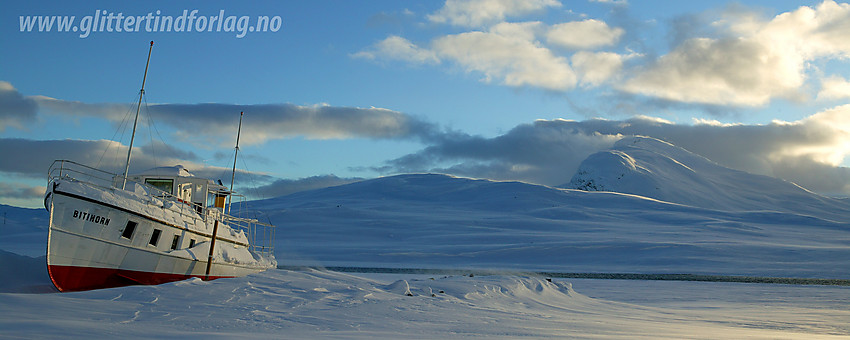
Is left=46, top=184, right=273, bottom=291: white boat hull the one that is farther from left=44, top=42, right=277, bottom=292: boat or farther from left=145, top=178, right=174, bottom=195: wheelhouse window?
left=145, top=178, right=174, bottom=195: wheelhouse window

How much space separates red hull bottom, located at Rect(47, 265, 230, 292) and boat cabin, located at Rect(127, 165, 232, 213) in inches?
178

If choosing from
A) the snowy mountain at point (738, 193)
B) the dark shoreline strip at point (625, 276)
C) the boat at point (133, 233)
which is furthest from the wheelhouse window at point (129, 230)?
the snowy mountain at point (738, 193)

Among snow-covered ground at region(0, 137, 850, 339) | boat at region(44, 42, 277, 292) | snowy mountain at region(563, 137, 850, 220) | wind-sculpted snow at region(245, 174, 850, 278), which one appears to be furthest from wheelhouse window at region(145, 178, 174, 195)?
snowy mountain at region(563, 137, 850, 220)

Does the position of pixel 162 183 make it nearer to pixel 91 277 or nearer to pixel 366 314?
pixel 91 277

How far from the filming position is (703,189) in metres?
180

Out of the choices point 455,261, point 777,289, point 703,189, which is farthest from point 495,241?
point 703,189

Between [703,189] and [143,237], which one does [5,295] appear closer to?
[143,237]

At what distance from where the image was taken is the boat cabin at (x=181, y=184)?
2477cm

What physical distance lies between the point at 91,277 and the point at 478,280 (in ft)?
40.2

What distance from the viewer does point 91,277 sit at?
18.5 m

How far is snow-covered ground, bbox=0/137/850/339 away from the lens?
38.1ft

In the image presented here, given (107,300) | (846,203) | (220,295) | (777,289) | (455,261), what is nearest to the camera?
(107,300)

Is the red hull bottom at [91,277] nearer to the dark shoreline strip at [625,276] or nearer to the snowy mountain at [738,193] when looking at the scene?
the dark shoreline strip at [625,276]

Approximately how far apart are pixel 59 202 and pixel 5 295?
7.21m
